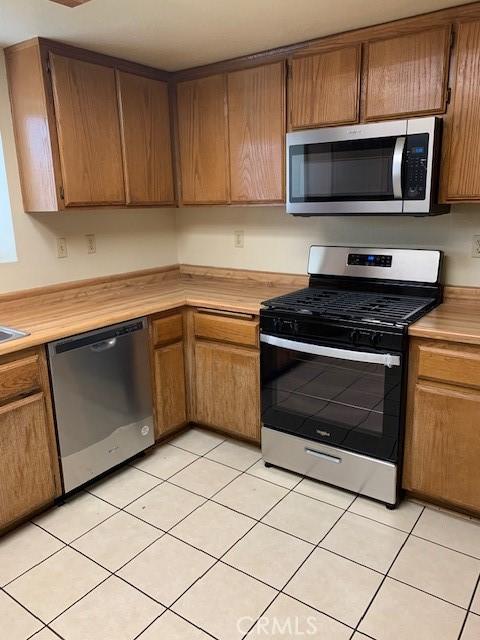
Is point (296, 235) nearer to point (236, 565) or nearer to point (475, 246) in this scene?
point (475, 246)

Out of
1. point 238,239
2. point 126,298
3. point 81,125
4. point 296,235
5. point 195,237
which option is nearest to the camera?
point 81,125

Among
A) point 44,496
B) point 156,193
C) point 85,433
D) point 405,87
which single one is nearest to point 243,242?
point 156,193

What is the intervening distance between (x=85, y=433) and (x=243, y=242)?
155 centimetres

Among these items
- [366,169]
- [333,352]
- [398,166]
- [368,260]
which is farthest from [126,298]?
[398,166]

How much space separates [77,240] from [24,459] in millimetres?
1320

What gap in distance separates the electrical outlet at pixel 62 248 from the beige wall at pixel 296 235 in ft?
3.02

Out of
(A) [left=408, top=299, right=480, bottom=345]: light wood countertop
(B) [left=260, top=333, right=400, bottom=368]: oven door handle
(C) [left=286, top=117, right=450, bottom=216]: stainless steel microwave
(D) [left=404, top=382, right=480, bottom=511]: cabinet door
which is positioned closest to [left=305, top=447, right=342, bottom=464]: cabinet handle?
(D) [left=404, top=382, right=480, bottom=511]: cabinet door

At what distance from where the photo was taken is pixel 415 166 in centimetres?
210

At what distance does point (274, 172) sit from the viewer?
2621 mm

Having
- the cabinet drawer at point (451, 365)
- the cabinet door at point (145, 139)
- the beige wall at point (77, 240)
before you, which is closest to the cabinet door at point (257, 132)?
the cabinet door at point (145, 139)

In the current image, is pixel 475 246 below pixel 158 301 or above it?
above

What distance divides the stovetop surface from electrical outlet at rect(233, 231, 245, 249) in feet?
2.14

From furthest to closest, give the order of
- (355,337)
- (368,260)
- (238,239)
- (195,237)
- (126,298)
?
(195,237), (238,239), (126,298), (368,260), (355,337)
